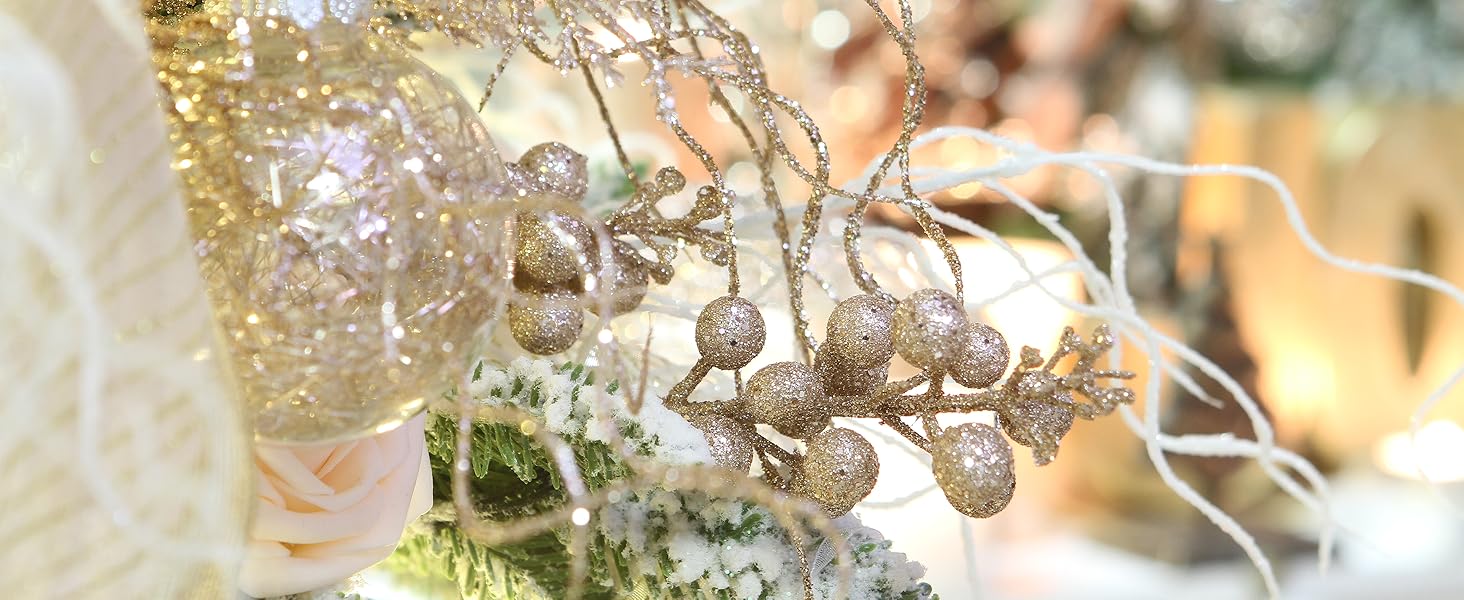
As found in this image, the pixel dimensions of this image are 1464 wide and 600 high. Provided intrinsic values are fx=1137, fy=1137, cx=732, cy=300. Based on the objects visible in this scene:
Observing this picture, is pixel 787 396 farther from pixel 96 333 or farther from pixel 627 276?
pixel 96 333

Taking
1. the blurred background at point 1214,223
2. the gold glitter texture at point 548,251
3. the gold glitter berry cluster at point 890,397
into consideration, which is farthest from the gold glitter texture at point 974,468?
the blurred background at point 1214,223

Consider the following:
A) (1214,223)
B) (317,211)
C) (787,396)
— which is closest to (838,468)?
(787,396)

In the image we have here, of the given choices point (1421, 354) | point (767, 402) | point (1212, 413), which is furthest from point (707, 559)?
point (1421, 354)

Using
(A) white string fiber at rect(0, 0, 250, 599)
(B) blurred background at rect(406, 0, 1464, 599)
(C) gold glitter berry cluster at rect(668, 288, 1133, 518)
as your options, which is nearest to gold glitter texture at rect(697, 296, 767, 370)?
(C) gold glitter berry cluster at rect(668, 288, 1133, 518)

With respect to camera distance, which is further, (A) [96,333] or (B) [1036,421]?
(B) [1036,421]

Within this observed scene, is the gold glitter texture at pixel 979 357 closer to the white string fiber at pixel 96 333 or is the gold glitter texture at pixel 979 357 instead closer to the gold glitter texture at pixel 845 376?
the gold glitter texture at pixel 845 376

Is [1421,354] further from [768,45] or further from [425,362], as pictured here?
[425,362]
